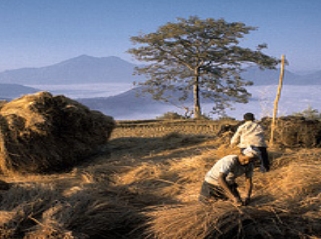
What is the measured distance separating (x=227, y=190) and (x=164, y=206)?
910 millimetres

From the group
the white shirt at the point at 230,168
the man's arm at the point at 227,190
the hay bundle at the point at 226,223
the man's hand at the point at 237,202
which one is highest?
the white shirt at the point at 230,168

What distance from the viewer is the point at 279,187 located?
7.24m

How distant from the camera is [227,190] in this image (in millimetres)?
5973

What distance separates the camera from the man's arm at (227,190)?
5.97m

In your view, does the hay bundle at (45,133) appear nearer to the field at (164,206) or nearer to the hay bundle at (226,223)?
the field at (164,206)

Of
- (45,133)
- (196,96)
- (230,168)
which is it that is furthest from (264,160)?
(196,96)

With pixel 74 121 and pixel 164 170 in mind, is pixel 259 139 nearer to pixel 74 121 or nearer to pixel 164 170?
pixel 164 170

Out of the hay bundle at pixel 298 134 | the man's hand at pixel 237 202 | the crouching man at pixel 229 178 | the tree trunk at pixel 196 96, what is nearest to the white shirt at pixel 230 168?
the crouching man at pixel 229 178

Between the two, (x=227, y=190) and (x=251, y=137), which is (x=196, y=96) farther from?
(x=227, y=190)

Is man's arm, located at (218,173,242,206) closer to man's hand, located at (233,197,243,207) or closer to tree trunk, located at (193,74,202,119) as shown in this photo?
man's hand, located at (233,197,243,207)

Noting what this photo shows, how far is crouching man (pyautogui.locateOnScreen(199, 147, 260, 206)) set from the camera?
235 inches

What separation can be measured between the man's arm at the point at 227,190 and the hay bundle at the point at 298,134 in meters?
4.59

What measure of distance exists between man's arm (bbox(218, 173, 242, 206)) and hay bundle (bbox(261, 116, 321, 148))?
181 inches

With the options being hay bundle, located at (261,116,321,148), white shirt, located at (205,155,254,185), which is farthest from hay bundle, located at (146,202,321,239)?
hay bundle, located at (261,116,321,148)
